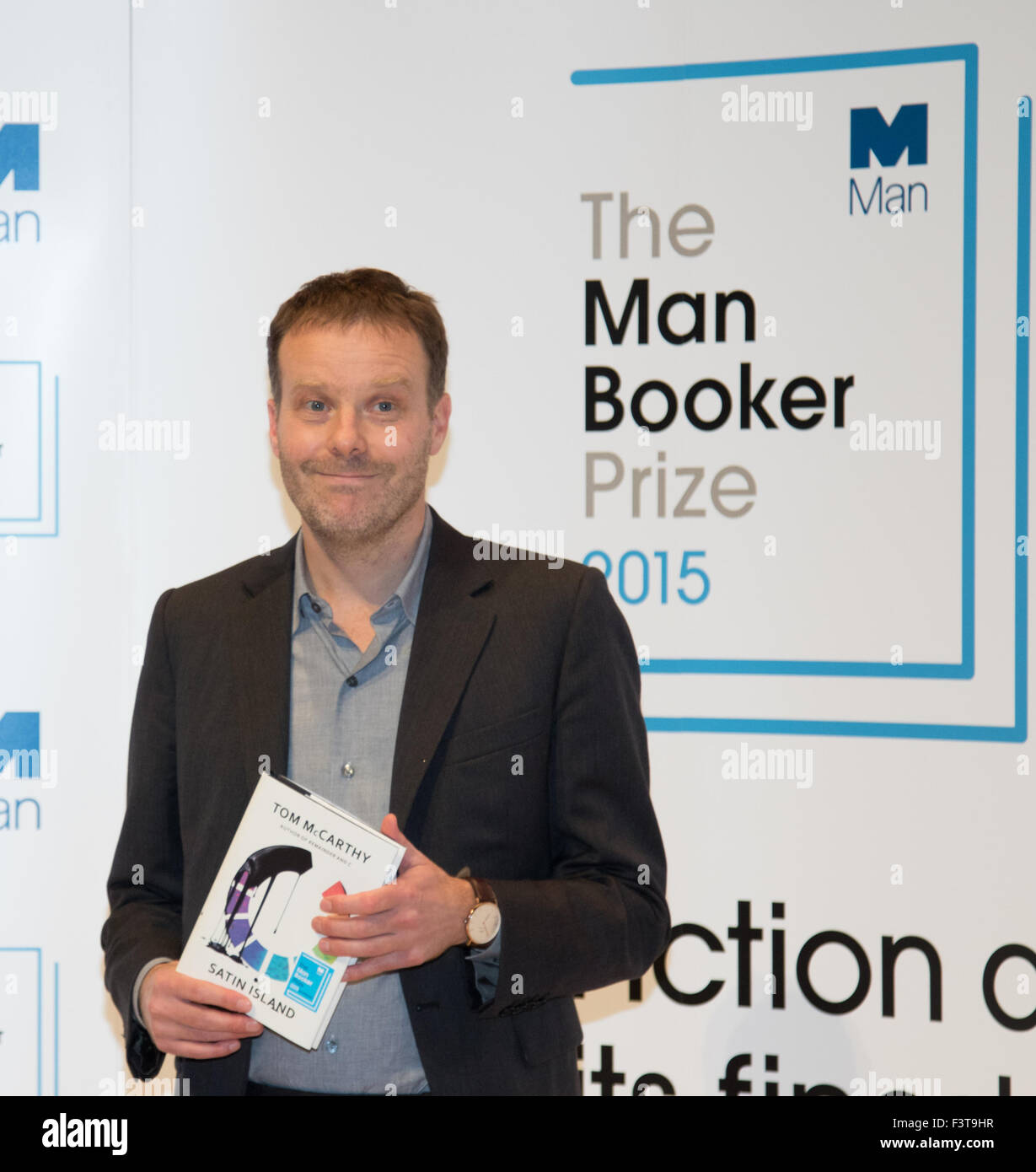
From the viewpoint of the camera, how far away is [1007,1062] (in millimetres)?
3143

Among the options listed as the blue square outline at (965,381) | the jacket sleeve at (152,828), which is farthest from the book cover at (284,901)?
the blue square outline at (965,381)

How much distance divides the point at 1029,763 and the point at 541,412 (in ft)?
5.21

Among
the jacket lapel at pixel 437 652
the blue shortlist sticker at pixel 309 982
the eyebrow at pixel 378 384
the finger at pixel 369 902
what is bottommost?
the blue shortlist sticker at pixel 309 982

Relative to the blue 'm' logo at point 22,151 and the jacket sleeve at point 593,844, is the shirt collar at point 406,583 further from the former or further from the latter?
the blue 'm' logo at point 22,151

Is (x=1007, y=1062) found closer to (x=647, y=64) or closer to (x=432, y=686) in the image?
(x=432, y=686)

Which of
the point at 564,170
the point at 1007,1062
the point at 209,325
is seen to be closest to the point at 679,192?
the point at 564,170

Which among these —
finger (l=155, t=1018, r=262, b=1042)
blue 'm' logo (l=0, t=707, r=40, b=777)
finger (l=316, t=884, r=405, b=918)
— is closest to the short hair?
finger (l=316, t=884, r=405, b=918)

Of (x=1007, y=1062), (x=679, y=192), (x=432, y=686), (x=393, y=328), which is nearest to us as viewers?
(x=432, y=686)

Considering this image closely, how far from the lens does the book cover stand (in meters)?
1.76

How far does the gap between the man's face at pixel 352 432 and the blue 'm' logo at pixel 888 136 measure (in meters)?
1.75

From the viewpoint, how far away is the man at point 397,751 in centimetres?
184

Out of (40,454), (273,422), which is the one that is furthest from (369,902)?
(40,454)

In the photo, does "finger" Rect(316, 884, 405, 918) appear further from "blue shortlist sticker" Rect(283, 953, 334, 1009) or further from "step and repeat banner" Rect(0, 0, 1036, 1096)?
"step and repeat banner" Rect(0, 0, 1036, 1096)

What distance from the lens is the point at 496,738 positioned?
195 cm
